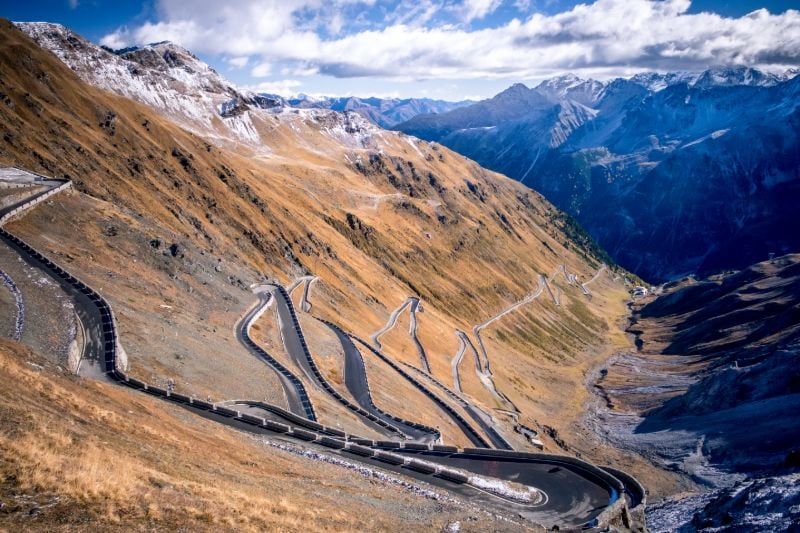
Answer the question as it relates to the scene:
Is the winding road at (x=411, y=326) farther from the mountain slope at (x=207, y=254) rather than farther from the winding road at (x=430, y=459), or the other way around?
the winding road at (x=430, y=459)

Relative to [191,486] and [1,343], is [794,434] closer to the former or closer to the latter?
[191,486]

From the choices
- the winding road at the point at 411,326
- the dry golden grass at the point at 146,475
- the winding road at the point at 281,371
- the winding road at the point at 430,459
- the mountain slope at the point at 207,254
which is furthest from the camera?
the winding road at the point at 411,326

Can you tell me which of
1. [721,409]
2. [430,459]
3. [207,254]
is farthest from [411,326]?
[430,459]

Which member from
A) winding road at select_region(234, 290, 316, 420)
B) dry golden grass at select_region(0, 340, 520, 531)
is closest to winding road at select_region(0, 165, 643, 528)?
winding road at select_region(234, 290, 316, 420)

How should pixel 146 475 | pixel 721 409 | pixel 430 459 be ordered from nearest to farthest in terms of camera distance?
pixel 146 475 → pixel 430 459 → pixel 721 409

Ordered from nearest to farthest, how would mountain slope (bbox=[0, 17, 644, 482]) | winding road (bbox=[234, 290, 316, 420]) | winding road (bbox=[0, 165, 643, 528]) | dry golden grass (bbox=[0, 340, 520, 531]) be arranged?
dry golden grass (bbox=[0, 340, 520, 531]) → winding road (bbox=[0, 165, 643, 528]) → winding road (bbox=[234, 290, 316, 420]) → mountain slope (bbox=[0, 17, 644, 482])

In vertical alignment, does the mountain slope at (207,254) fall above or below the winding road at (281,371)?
above

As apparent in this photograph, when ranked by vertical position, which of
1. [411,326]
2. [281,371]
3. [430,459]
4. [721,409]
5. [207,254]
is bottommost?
[430,459]

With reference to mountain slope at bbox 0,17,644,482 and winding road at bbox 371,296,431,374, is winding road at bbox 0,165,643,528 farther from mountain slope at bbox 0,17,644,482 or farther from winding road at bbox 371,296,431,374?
winding road at bbox 371,296,431,374

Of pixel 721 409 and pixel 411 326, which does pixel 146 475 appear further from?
pixel 721 409

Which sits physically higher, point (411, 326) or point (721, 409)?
point (721, 409)

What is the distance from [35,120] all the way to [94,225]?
40542 millimetres

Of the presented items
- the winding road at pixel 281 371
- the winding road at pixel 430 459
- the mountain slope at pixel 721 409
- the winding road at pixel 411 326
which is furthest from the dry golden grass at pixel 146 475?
the winding road at pixel 411 326

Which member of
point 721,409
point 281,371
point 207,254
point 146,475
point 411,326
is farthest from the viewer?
point 411,326
